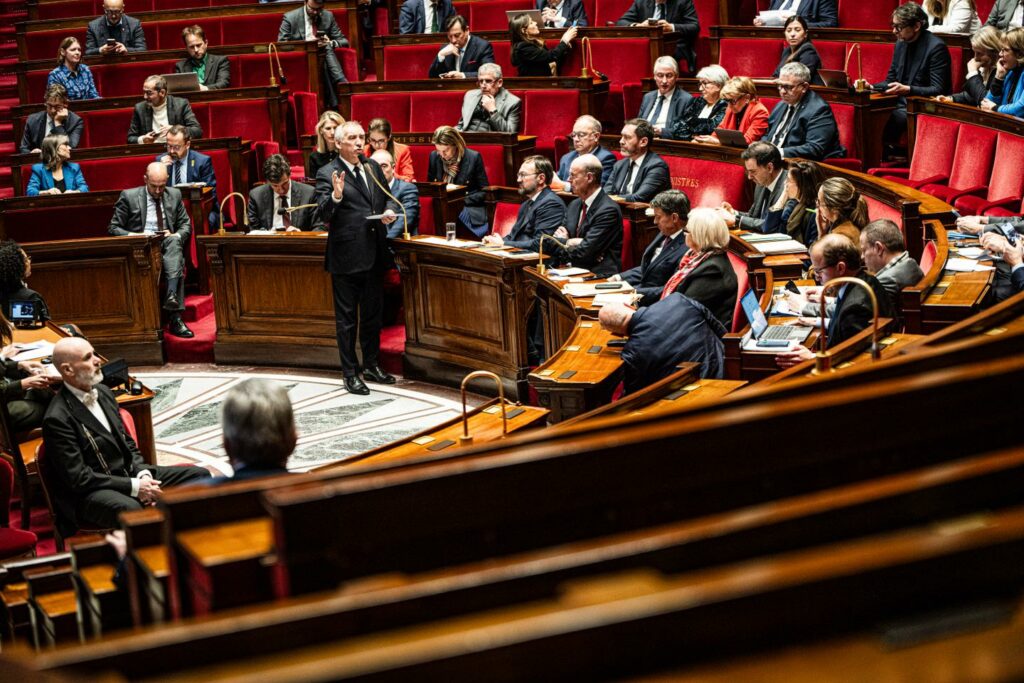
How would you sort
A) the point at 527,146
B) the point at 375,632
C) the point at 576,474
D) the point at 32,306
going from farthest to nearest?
the point at 527,146 < the point at 32,306 < the point at 576,474 < the point at 375,632

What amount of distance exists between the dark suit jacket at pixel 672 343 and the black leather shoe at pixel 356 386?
2572 millimetres

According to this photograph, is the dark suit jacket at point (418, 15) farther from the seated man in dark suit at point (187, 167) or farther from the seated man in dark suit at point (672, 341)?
the seated man in dark suit at point (672, 341)

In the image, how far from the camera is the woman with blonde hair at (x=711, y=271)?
4.77m

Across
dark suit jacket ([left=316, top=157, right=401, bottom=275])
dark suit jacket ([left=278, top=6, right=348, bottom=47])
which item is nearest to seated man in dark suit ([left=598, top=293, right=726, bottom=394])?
dark suit jacket ([left=316, top=157, right=401, bottom=275])

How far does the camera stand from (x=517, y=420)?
4.39 metres

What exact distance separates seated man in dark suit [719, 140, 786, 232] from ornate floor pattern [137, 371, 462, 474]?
5.50ft

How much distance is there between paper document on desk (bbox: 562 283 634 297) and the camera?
5.57 metres

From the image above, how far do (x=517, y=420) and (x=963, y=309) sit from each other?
57.9 inches

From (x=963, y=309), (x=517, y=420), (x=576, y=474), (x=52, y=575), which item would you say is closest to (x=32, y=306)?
(x=517, y=420)

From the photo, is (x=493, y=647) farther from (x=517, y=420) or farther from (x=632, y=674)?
(x=517, y=420)

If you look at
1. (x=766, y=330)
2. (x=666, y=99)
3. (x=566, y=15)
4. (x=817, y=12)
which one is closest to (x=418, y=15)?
(x=566, y=15)

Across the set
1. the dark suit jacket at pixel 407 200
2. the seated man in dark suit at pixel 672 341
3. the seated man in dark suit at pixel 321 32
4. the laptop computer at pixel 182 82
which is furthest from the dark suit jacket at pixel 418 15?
the seated man in dark suit at pixel 672 341

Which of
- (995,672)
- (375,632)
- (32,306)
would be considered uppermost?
(995,672)

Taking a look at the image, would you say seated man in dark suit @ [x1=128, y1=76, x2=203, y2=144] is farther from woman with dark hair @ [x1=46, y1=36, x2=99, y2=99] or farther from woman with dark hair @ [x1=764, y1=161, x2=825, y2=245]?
woman with dark hair @ [x1=764, y1=161, x2=825, y2=245]
